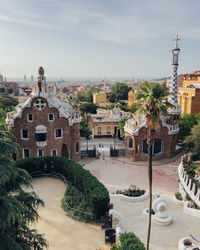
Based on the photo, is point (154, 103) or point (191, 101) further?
point (191, 101)

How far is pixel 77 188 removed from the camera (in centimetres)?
2362

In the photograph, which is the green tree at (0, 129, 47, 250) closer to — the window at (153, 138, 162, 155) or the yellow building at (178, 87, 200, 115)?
the window at (153, 138, 162, 155)

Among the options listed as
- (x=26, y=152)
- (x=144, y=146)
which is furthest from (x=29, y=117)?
(x=144, y=146)

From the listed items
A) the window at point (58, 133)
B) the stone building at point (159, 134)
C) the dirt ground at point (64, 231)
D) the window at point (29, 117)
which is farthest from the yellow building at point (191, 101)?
the dirt ground at point (64, 231)

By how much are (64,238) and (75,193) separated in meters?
6.02

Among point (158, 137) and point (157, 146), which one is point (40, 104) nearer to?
point (158, 137)

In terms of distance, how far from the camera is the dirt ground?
16.3 m

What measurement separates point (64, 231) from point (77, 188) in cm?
602

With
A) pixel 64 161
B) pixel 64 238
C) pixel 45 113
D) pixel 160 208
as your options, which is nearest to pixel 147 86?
pixel 160 208

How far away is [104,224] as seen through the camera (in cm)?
1747

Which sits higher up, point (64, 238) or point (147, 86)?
point (147, 86)

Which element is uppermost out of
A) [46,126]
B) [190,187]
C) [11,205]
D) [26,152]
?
[11,205]

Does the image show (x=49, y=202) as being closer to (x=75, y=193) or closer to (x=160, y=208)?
(x=75, y=193)

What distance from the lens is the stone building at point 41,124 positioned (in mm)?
30922
